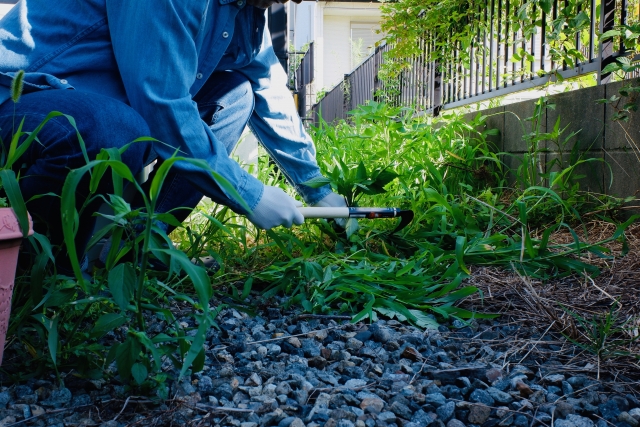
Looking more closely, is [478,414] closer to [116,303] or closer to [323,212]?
[116,303]

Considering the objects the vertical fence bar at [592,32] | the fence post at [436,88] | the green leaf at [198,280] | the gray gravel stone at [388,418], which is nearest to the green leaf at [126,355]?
the green leaf at [198,280]

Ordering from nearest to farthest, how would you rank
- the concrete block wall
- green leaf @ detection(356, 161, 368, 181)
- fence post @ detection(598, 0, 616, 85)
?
green leaf @ detection(356, 161, 368, 181), the concrete block wall, fence post @ detection(598, 0, 616, 85)

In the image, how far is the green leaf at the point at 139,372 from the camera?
37.9 inches

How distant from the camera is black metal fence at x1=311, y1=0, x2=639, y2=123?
8.14 feet

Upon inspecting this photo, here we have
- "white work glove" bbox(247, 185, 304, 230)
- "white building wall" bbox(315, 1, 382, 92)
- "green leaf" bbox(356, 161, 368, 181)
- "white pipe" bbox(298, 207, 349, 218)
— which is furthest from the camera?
"white building wall" bbox(315, 1, 382, 92)

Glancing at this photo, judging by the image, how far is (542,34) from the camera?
301 cm

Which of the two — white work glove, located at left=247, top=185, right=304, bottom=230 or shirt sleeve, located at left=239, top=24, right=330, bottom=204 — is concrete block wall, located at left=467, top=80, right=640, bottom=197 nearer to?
shirt sleeve, located at left=239, top=24, right=330, bottom=204

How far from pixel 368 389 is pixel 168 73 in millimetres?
899

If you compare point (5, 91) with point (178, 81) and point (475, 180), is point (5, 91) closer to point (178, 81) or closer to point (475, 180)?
point (178, 81)

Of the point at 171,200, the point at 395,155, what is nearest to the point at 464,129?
the point at 395,155

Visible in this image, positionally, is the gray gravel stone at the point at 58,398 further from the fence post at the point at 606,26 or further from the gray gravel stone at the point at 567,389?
the fence post at the point at 606,26

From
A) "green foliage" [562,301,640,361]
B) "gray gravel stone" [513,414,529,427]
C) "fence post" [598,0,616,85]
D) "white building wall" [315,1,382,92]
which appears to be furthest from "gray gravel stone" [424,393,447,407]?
"white building wall" [315,1,382,92]

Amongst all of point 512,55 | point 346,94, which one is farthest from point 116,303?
point 346,94

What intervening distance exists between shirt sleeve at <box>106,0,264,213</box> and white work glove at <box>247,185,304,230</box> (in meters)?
0.06
